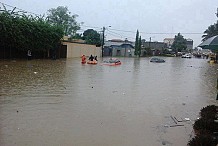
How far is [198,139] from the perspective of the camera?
5.53 metres

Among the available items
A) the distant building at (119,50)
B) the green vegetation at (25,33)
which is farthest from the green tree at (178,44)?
the green vegetation at (25,33)

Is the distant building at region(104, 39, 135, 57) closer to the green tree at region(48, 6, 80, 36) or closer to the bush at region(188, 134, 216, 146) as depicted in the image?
the green tree at region(48, 6, 80, 36)

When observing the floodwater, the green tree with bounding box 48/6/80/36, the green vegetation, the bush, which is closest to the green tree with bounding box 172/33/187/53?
the green tree with bounding box 48/6/80/36

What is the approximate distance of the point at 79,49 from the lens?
49.9 m

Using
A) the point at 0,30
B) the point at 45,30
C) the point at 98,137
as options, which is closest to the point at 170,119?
the point at 98,137

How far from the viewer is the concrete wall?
45375 mm

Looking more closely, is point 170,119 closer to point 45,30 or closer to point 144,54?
point 45,30

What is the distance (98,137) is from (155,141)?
1268 mm

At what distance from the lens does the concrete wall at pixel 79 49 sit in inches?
1786

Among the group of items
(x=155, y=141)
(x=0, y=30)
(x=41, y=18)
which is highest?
(x=41, y=18)

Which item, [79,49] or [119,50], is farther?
[119,50]

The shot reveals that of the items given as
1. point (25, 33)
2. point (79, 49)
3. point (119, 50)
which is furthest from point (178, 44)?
point (25, 33)

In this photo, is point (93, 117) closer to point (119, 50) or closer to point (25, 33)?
point (25, 33)

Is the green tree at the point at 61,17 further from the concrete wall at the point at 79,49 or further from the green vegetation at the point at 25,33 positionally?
the green vegetation at the point at 25,33
